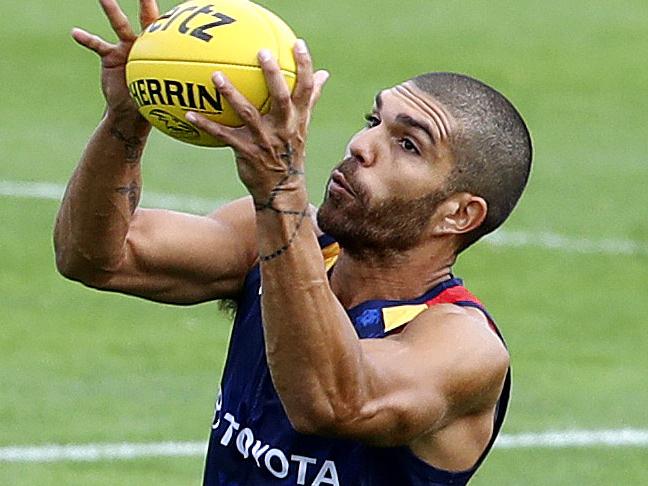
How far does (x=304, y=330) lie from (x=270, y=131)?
59cm

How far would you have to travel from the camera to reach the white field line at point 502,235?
50.2ft

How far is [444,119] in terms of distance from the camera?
626 cm

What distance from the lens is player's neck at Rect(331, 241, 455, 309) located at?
6340mm

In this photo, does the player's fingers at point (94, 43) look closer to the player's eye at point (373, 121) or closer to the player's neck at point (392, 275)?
the player's eye at point (373, 121)

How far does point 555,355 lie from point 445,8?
15.4 meters

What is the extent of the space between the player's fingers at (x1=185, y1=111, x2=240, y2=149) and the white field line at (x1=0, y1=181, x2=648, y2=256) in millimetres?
9917

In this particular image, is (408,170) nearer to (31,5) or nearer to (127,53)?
(127,53)

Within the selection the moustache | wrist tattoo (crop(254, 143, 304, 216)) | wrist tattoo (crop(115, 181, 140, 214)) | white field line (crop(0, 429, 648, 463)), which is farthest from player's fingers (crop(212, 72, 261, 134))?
white field line (crop(0, 429, 648, 463))

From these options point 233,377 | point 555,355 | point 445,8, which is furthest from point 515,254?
point 445,8

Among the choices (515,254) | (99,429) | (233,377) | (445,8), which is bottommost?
(445,8)

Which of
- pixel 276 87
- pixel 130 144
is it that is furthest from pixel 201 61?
pixel 130 144

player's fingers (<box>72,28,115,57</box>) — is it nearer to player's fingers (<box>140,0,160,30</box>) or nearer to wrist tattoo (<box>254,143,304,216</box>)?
player's fingers (<box>140,0,160,30</box>)

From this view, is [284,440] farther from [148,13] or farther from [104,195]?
[148,13]

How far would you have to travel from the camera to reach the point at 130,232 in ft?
22.1
